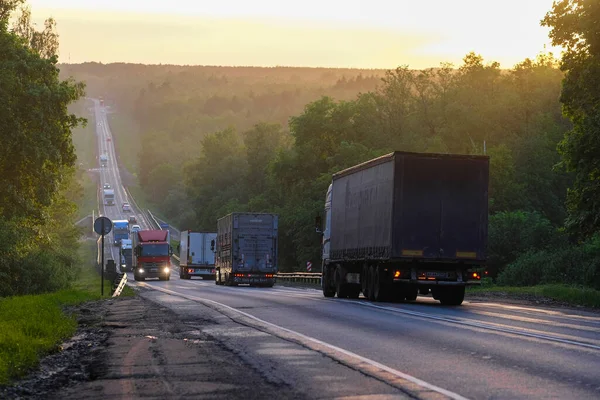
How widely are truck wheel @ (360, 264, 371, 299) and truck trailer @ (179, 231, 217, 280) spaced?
43694 mm

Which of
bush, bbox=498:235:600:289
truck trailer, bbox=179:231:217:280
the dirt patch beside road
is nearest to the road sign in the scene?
the dirt patch beside road

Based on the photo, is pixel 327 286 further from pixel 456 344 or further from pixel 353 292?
pixel 456 344

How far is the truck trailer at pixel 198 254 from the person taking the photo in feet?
250

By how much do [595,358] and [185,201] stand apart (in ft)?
559

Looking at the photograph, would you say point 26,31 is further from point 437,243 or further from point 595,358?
point 595,358

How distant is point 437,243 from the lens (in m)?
29.3

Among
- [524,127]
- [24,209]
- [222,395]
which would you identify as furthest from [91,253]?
[222,395]

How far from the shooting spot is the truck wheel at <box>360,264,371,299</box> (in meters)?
31.9

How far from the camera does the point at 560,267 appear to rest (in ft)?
155

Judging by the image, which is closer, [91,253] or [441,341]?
[441,341]

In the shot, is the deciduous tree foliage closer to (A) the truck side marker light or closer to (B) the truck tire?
(B) the truck tire

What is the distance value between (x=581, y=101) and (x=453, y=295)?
8717 millimetres

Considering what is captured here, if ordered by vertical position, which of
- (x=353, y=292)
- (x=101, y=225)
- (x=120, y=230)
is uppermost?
(x=120, y=230)

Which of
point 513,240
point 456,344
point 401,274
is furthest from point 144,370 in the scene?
point 513,240
